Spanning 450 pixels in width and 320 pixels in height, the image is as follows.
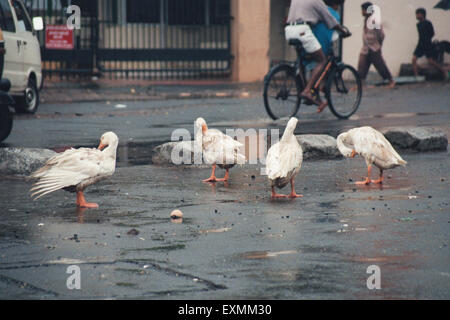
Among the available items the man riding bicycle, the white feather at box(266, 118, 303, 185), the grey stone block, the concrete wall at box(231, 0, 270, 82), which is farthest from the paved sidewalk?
the white feather at box(266, 118, 303, 185)

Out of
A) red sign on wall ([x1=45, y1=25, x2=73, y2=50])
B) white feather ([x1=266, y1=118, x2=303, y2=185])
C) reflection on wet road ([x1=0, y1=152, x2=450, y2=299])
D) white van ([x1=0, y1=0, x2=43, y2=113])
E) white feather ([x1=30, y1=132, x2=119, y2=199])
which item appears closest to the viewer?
reflection on wet road ([x1=0, y1=152, x2=450, y2=299])

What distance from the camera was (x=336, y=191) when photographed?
8.47m

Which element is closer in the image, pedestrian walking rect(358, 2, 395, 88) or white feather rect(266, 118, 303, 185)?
white feather rect(266, 118, 303, 185)

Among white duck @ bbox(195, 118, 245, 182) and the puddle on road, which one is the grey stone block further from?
the puddle on road

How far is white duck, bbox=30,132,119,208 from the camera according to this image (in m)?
7.48

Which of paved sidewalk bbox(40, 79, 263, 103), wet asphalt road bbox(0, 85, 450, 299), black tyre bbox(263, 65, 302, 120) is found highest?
black tyre bbox(263, 65, 302, 120)

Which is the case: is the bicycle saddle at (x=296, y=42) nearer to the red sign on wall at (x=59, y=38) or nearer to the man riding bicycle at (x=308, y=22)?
the man riding bicycle at (x=308, y=22)

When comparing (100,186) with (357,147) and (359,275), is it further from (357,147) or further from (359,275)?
(359,275)

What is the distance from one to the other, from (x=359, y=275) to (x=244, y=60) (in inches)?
772

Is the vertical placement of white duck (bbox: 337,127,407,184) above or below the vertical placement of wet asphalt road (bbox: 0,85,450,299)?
above

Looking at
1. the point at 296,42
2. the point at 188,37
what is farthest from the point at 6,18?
the point at 188,37

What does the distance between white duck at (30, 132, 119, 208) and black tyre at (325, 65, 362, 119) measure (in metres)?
7.44

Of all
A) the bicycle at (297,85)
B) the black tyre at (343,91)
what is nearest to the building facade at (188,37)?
the black tyre at (343,91)
